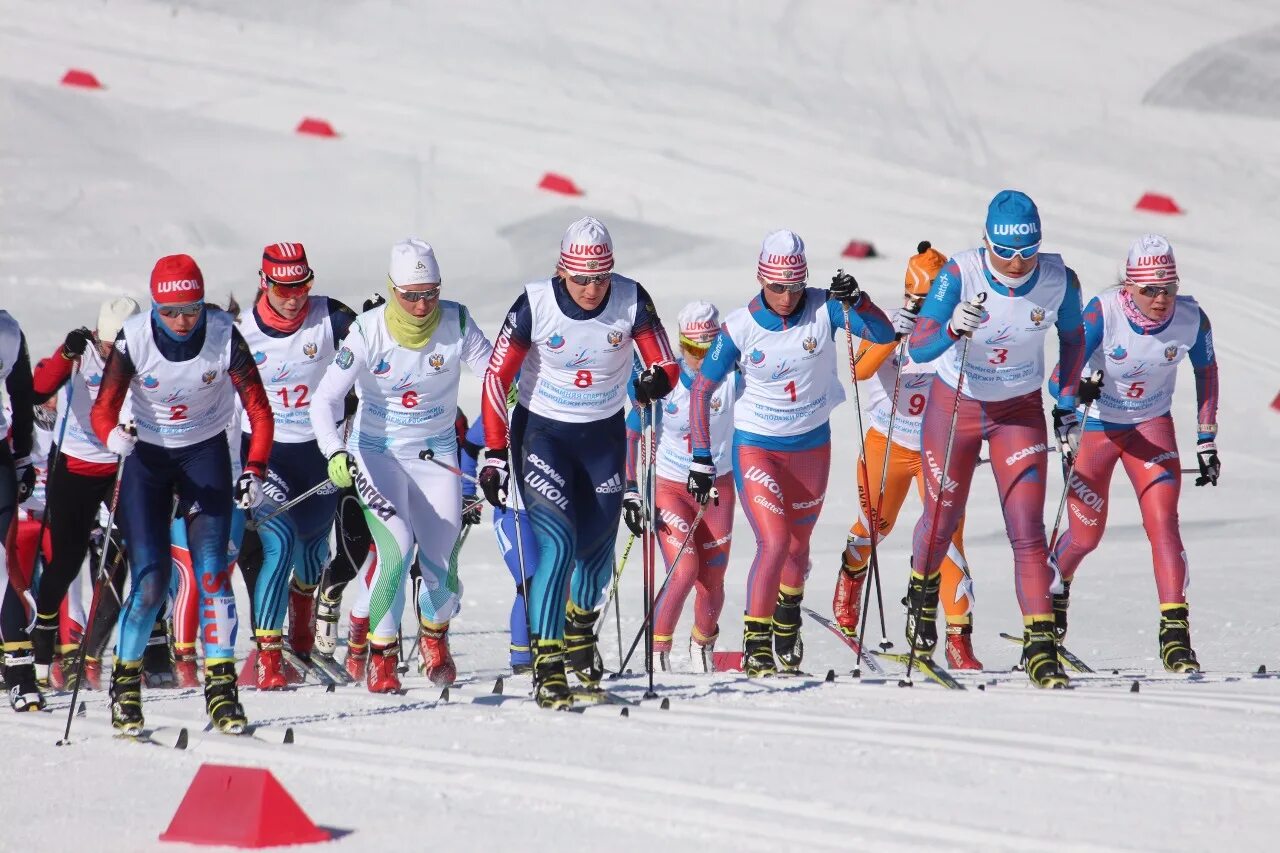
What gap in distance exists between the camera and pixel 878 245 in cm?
2162

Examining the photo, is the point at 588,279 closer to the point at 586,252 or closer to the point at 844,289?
the point at 586,252

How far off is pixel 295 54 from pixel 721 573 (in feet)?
59.2

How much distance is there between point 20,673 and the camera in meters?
9.47

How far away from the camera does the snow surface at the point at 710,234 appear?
6.73m

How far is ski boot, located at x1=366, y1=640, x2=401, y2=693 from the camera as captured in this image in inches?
373

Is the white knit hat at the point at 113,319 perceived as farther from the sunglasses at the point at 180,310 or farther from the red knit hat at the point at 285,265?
the sunglasses at the point at 180,310

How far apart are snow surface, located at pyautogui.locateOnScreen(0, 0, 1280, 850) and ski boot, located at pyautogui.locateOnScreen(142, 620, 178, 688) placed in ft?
2.21

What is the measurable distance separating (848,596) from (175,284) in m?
4.91

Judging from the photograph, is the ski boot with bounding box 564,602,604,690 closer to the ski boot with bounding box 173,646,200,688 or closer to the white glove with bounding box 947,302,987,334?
the white glove with bounding box 947,302,987,334

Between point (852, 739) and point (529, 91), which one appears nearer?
point (852, 739)

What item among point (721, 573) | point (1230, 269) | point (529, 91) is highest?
point (529, 91)

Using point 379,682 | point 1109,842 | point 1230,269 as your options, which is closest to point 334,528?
point 379,682

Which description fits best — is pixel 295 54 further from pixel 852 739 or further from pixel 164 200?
pixel 852 739

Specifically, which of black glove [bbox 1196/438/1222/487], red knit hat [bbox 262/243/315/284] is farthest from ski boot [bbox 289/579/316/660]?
black glove [bbox 1196/438/1222/487]
